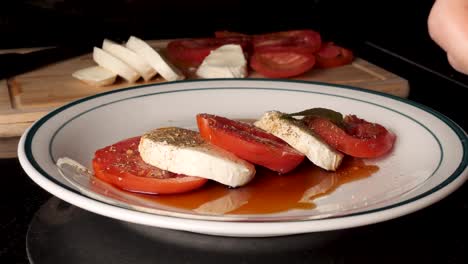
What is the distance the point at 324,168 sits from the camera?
0.99 m

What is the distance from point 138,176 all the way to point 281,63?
0.77 m

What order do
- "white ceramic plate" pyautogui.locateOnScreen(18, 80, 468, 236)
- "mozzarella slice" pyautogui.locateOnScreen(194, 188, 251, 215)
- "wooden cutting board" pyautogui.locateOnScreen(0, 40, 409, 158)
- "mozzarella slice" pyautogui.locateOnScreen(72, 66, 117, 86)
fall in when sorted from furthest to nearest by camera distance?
1. "mozzarella slice" pyautogui.locateOnScreen(72, 66, 117, 86)
2. "wooden cutting board" pyautogui.locateOnScreen(0, 40, 409, 158)
3. "mozzarella slice" pyautogui.locateOnScreen(194, 188, 251, 215)
4. "white ceramic plate" pyautogui.locateOnScreen(18, 80, 468, 236)

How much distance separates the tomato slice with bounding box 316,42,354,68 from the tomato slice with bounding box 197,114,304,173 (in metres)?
0.67

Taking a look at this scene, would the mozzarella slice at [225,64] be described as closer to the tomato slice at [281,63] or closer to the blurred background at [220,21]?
the tomato slice at [281,63]

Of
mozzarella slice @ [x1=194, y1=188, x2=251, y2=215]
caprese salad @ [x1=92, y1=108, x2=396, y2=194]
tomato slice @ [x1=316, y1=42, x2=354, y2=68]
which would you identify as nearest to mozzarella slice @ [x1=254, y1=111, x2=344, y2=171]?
caprese salad @ [x1=92, y1=108, x2=396, y2=194]

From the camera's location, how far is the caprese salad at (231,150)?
0.88 metres

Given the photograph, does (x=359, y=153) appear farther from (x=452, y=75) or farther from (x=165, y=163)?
(x=452, y=75)

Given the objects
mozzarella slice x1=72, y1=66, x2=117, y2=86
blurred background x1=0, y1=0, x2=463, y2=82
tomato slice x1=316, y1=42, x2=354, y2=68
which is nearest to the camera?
mozzarella slice x1=72, y1=66, x2=117, y2=86

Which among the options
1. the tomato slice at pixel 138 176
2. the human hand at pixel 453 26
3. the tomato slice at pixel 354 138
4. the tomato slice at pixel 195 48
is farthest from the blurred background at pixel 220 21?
the human hand at pixel 453 26

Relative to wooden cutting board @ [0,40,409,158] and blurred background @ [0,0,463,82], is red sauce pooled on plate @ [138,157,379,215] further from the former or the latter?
blurred background @ [0,0,463,82]

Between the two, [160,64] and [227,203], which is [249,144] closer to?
[227,203]

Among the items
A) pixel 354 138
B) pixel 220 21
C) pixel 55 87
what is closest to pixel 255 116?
pixel 354 138

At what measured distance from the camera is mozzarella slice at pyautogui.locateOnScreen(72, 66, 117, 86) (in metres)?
1.46

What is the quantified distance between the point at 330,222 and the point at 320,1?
58.9 inches
